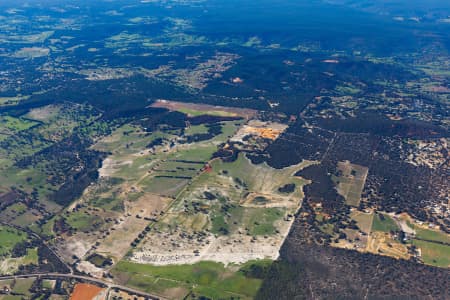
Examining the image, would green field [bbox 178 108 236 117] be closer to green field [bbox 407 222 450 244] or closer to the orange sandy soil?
green field [bbox 407 222 450 244]

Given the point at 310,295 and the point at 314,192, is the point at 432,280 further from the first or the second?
the point at 314,192

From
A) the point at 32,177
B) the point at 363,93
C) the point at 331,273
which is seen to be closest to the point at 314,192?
the point at 331,273

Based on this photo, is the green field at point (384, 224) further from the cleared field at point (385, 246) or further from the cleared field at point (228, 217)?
the cleared field at point (228, 217)

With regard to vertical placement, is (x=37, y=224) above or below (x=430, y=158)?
below

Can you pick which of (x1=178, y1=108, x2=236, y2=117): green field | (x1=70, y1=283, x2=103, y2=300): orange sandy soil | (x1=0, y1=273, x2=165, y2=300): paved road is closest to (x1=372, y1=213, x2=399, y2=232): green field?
(x1=0, y1=273, x2=165, y2=300): paved road

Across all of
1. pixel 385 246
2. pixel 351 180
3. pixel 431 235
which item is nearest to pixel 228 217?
pixel 385 246

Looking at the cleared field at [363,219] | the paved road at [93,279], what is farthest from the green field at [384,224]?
the paved road at [93,279]

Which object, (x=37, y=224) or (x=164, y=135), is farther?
(x=164, y=135)

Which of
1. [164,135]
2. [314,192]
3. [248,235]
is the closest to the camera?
[248,235]
